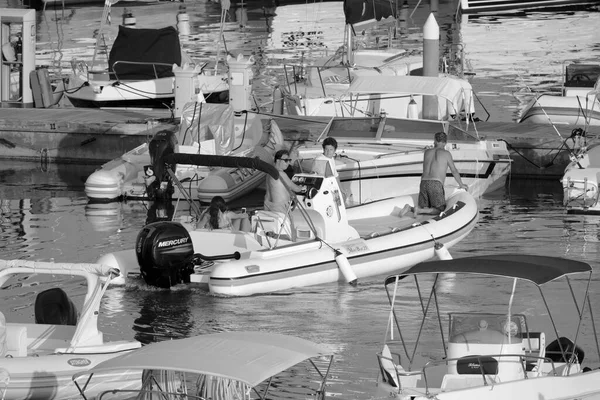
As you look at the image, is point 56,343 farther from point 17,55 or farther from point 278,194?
point 17,55

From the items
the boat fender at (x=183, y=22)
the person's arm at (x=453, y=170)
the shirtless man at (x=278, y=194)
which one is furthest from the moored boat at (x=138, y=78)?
the boat fender at (x=183, y=22)

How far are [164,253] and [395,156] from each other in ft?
20.4

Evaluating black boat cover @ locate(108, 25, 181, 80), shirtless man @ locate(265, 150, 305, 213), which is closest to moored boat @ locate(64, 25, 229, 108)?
black boat cover @ locate(108, 25, 181, 80)

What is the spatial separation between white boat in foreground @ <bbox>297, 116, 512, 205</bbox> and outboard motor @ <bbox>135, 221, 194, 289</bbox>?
496cm

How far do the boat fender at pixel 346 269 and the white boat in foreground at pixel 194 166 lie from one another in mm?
5284

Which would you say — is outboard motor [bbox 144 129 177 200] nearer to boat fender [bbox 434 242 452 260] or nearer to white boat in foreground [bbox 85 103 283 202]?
white boat in foreground [bbox 85 103 283 202]

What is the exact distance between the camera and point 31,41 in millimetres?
25953

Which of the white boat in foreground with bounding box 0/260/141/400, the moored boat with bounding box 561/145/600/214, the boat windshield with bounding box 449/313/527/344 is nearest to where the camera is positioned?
the boat windshield with bounding box 449/313/527/344

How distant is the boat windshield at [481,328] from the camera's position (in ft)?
35.3

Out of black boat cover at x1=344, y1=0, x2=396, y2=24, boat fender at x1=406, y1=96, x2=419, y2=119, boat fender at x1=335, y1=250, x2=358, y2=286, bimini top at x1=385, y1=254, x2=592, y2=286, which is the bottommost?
boat fender at x1=335, y1=250, x2=358, y2=286

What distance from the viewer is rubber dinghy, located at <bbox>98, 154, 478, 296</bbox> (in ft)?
48.3

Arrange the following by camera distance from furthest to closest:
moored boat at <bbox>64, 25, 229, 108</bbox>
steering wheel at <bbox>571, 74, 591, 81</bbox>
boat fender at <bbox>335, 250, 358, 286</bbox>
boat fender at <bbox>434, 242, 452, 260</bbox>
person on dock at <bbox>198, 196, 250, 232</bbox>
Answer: moored boat at <bbox>64, 25, 229, 108</bbox> → steering wheel at <bbox>571, 74, 591, 81</bbox> → boat fender at <bbox>434, 242, 452, 260</bbox> → person on dock at <bbox>198, 196, 250, 232</bbox> → boat fender at <bbox>335, 250, 358, 286</bbox>

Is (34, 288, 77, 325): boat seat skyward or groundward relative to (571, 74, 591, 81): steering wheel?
groundward

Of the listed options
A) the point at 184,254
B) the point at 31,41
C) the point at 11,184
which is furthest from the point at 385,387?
the point at 31,41
